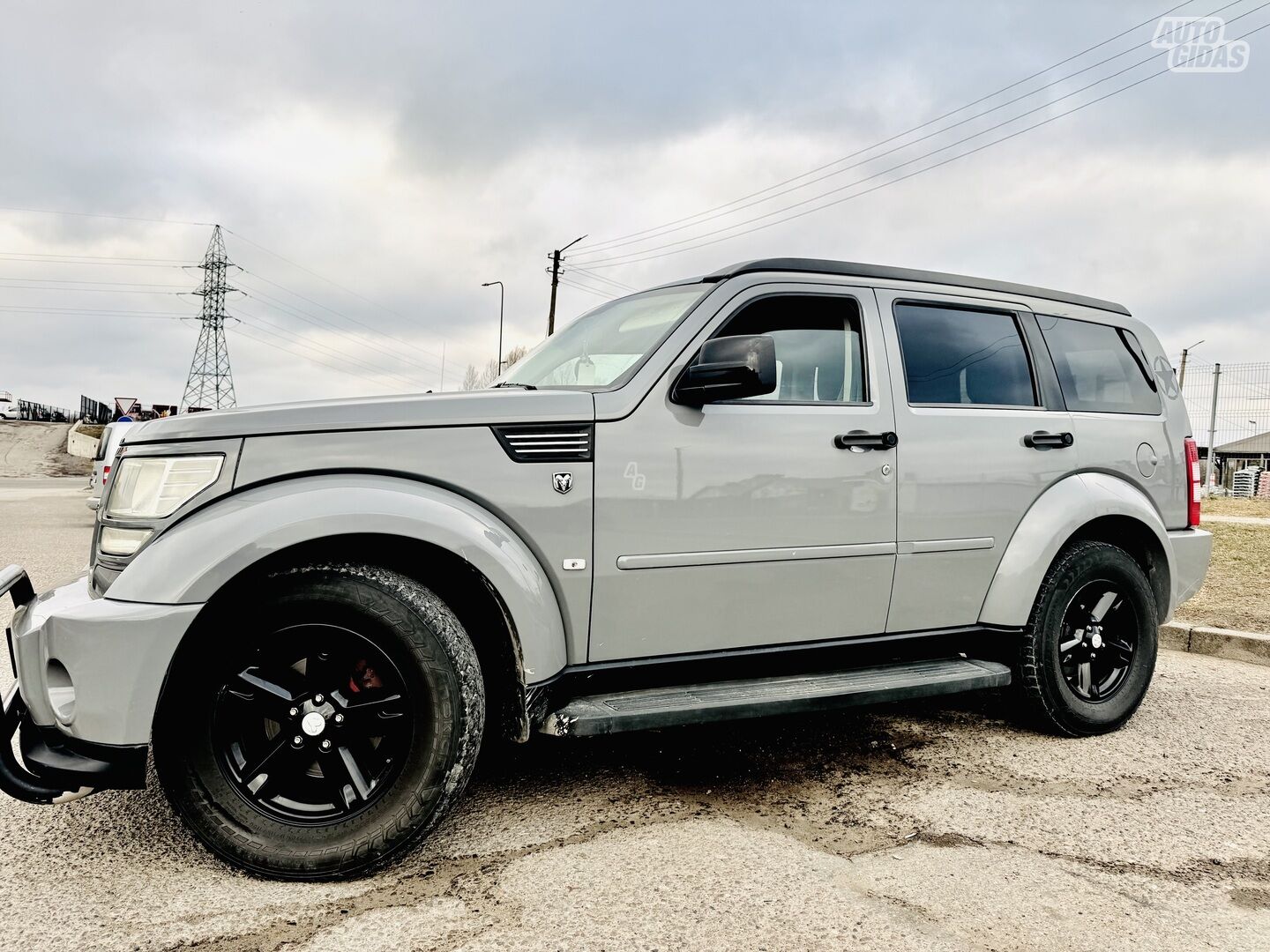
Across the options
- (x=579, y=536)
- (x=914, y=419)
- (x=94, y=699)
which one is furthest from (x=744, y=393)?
(x=94, y=699)

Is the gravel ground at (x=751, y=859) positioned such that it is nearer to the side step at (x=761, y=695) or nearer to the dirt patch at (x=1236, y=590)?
the side step at (x=761, y=695)

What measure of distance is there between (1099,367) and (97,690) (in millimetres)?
4338

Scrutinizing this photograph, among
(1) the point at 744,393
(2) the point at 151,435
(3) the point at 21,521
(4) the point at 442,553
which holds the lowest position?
(3) the point at 21,521

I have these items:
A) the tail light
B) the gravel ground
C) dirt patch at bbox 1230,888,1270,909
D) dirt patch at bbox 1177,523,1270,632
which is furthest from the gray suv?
dirt patch at bbox 1177,523,1270,632

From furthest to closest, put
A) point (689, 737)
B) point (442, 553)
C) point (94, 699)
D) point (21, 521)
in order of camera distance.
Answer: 1. point (21, 521)
2. point (689, 737)
3. point (442, 553)
4. point (94, 699)

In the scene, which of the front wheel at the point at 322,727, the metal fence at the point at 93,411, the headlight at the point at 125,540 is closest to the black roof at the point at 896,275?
the front wheel at the point at 322,727

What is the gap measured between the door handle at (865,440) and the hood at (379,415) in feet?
3.31

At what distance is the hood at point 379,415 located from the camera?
2.62 meters

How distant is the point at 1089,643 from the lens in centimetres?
404

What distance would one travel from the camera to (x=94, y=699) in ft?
7.96

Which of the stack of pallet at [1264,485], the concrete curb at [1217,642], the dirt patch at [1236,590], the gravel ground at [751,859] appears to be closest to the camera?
the gravel ground at [751,859]

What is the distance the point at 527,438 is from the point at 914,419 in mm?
1634

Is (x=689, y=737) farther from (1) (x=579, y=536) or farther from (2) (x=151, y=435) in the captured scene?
(2) (x=151, y=435)

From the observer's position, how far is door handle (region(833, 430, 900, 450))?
336 centimetres
